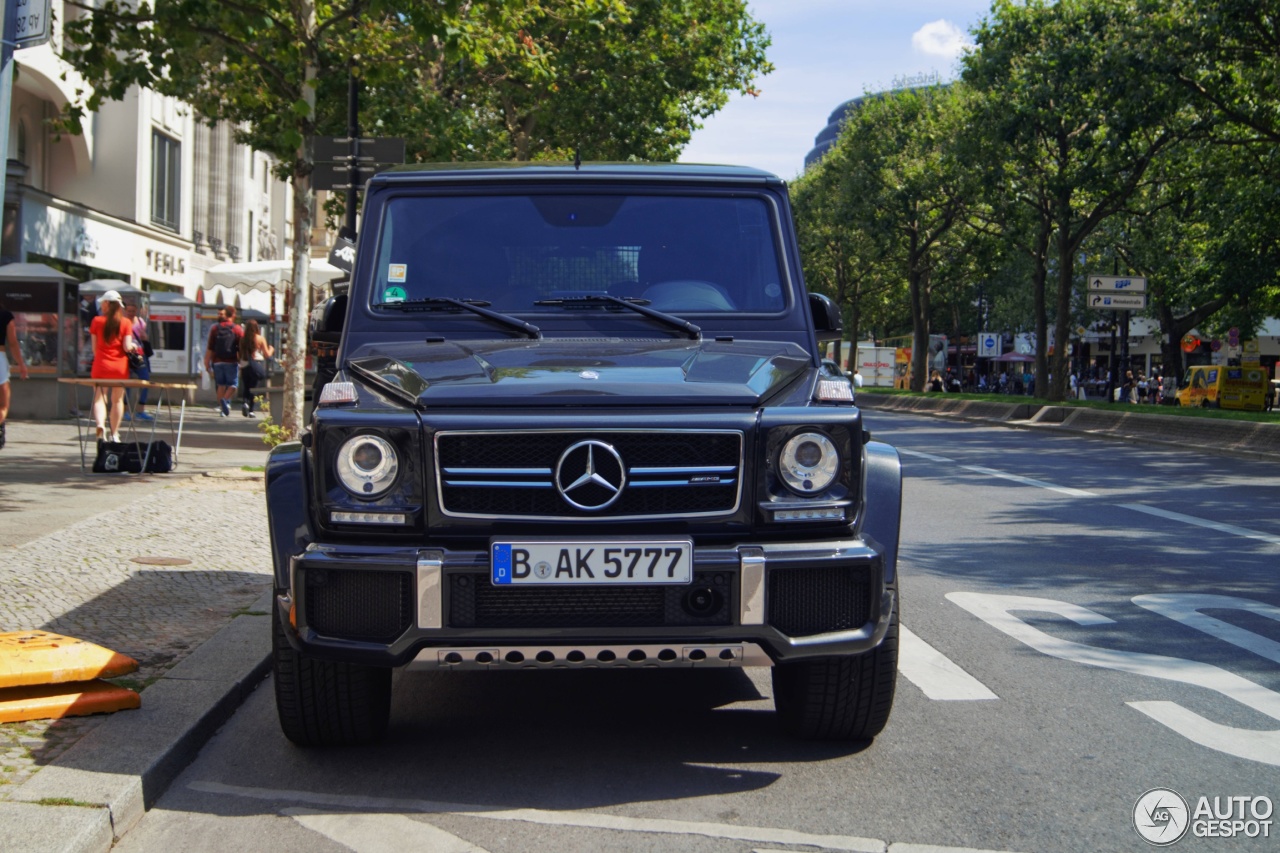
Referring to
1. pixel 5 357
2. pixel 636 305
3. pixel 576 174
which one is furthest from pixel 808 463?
pixel 5 357

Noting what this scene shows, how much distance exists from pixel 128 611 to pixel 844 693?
387 centimetres

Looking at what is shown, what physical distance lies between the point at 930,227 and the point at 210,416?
35.8 m

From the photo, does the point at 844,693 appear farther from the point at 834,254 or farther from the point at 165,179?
the point at 834,254

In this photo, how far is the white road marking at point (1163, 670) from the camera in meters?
5.18

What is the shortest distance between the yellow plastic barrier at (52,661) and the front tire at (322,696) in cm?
88

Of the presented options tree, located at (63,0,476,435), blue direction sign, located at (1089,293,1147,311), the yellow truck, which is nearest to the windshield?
tree, located at (63,0,476,435)

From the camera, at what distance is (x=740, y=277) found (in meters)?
5.85

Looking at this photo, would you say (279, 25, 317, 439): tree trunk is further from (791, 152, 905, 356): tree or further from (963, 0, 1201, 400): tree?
(791, 152, 905, 356): tree

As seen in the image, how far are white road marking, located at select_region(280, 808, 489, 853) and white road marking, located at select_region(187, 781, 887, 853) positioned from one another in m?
0.09

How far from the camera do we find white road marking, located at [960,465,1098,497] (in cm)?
1544

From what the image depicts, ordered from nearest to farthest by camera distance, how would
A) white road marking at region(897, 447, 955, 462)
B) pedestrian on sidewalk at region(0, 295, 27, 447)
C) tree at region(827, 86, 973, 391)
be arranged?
pedestrian on sidewalk at region(0, 295, 27, 447)
white road marking at region(897, 447, 955, 462)
tree at region(827, 86, 973, 391)

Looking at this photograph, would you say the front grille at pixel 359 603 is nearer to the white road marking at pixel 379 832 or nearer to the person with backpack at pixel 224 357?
the white road marking at pixel 379 832

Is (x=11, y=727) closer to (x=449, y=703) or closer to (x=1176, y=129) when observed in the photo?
(x=449, y=703)

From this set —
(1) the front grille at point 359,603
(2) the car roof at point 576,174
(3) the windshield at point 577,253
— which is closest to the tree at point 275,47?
(2) the car roof at point 576,174
